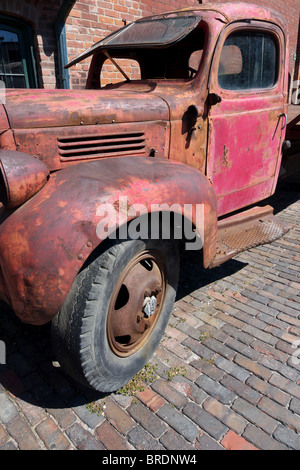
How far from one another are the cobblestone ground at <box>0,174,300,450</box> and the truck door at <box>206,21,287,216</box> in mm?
960

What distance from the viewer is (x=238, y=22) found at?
8.71 ft

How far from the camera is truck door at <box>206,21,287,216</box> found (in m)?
2.62

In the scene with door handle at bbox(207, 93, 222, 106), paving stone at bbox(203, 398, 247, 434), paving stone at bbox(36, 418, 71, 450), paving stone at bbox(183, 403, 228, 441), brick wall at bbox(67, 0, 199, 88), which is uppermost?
brick wall at bbox(67, 0, 199, 88)

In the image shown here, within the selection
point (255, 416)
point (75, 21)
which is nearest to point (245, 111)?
point (255, 416)

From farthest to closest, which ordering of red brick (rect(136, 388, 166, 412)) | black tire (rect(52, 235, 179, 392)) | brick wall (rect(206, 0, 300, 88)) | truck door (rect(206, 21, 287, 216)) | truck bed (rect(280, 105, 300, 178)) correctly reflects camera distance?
brick wall (rect(206, 0, 300, 88)) → truck bed (rect(280, 105, 300, 178)) → truck door (rect(206, 21, 287, 216)) → red brick (rect(136, 388, 166, 412)) → black tire (rect(52, 235, 179, 392))

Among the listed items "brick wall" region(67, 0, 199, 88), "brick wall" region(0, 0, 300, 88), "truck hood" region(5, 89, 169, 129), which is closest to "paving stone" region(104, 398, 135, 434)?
"truck hood" region(5, 89, 169, 129)

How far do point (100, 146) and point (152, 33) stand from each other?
121cm

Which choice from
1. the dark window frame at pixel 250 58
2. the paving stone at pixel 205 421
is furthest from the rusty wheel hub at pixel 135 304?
the dark window frame at pixel 250 58

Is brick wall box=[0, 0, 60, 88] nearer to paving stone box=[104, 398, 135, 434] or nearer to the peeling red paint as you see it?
the peeling red paint

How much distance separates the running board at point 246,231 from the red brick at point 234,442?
1071mm

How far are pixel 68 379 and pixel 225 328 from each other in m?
1.14

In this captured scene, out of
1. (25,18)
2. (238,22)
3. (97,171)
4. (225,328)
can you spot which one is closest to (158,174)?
(97,171)

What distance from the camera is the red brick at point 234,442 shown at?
1.70 m

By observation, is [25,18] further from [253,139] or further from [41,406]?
[41,406]
